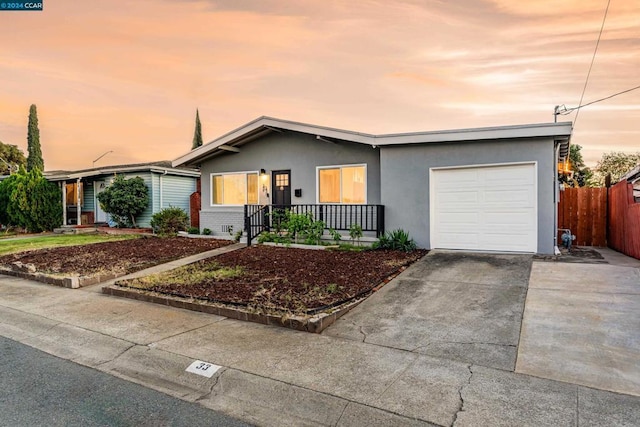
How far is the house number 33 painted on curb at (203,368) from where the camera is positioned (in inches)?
148

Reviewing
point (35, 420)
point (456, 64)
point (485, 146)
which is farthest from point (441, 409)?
point (456, 64)

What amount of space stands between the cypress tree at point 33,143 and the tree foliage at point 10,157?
5.01m

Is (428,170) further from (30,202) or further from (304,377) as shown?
(30,202)

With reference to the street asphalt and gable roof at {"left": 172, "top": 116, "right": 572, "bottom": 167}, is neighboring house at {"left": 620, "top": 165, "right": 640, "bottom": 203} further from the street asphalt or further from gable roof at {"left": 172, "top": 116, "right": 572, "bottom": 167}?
the street asphalt

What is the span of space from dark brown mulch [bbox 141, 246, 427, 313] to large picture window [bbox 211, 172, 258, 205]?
3841 mm

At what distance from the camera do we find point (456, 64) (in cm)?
1197

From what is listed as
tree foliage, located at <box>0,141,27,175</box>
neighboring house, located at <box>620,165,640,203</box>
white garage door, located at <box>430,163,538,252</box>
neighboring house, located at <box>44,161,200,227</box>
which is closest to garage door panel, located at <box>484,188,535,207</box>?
white garage door, located at <box>430,163,538,252</box>

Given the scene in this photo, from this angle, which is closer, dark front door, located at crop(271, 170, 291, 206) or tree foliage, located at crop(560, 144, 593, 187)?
dark front door, located at crop(271, 170, 291, 206)

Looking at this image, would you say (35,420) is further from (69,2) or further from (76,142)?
(76,142)

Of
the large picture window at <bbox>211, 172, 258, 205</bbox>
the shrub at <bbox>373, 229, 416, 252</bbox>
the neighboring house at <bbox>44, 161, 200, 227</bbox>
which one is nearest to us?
the shrub at <bbox>373, 229, 416, 252</bbox>

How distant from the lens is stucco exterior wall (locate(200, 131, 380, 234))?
38.2ft

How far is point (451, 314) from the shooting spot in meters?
5.34

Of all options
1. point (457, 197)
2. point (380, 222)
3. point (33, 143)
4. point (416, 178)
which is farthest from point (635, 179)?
point (33, 143)

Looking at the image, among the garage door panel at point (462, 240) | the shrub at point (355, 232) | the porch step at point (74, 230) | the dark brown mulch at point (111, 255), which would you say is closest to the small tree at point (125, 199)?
the porch step at point (74, 230)
